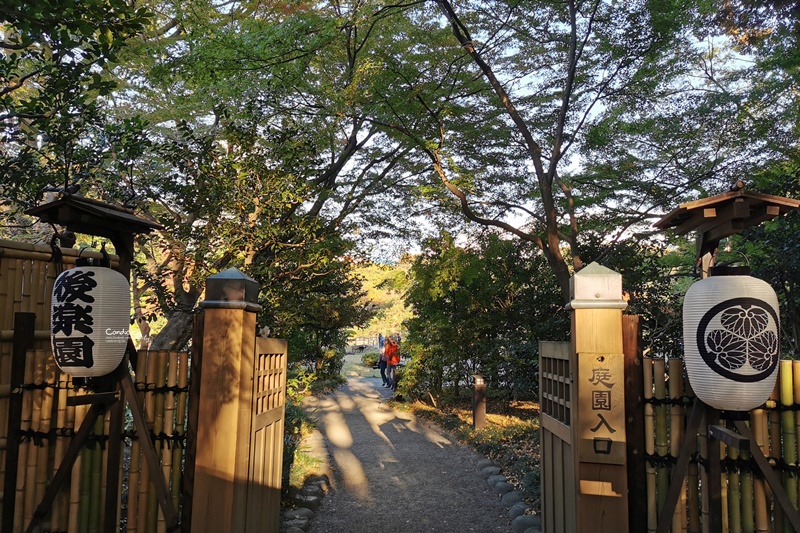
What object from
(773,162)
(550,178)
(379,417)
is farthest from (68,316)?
(773,162)

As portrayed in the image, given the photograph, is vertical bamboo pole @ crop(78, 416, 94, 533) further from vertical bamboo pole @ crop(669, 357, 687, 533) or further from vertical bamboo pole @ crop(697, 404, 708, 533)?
vertical bamboo pole @ crop(697, 404, 708, 533)

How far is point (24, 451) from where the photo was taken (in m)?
3.04

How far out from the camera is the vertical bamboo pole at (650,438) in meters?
2.75

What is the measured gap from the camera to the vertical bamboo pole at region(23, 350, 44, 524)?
3002mm

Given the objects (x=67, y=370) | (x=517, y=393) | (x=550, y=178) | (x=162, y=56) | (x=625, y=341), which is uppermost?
(x=162, y=56)

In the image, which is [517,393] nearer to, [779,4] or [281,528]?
[281,528]

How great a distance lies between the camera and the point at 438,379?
11234 millimetres

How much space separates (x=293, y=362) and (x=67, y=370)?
9278mm

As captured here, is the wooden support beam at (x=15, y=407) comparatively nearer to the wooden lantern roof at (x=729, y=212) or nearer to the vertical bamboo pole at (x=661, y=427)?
the vertical bamboo pole at (x=661, y=427)

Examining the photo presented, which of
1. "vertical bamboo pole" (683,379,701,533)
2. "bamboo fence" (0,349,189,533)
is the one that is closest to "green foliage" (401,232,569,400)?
"vertical bamboo pole" (683,379,701,533)

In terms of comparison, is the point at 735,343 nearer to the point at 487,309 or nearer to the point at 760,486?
the point at 760,486

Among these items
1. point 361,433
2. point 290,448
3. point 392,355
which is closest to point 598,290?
point 290,448

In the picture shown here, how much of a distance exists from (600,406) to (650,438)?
334mm

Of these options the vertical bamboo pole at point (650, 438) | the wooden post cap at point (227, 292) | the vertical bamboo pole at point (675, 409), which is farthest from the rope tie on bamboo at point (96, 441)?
the vertical bamboo pole at point (675, 409)
